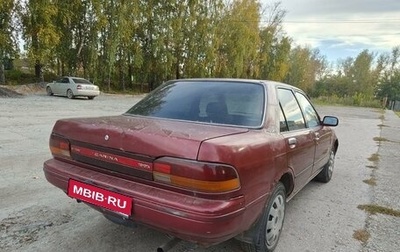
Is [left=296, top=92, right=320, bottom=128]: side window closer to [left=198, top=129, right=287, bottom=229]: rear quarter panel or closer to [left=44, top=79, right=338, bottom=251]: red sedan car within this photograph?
[left=44, top=79, right=338, bottom=251]: red sedan car

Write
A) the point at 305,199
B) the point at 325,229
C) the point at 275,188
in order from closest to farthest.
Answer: the point at 275,188 < the point at 325,229 < the point at 305,199

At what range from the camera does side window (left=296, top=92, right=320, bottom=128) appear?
12.6ft

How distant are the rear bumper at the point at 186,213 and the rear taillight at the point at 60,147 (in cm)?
67

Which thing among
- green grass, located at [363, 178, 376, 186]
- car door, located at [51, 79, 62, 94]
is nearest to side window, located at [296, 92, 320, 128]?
green grass, located at [363, 178, 376, 186]

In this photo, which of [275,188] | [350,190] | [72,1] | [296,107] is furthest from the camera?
[72,1]

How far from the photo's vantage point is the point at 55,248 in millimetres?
2629

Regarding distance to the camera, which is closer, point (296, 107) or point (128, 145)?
point (128, 145)

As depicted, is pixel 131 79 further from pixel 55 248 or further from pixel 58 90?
pixel 55 248

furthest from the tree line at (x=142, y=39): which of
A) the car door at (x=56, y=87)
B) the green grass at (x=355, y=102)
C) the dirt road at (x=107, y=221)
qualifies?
the dirt road at (x=107, y=221)

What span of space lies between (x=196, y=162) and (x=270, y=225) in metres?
1.18

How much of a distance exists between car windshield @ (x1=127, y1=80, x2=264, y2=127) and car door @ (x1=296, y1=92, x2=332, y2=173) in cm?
110

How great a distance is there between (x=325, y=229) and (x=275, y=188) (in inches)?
46.0

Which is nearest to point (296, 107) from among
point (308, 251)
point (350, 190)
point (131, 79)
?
point (308, 251)

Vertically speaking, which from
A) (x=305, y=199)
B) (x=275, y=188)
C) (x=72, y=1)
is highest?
(x=72, y=1)
